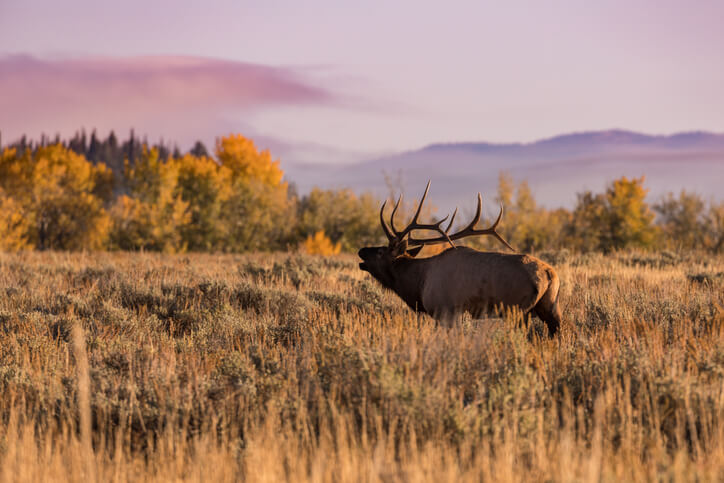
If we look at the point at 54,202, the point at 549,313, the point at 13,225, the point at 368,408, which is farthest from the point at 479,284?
the point at 54,202

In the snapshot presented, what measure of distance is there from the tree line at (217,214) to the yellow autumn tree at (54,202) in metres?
0.08

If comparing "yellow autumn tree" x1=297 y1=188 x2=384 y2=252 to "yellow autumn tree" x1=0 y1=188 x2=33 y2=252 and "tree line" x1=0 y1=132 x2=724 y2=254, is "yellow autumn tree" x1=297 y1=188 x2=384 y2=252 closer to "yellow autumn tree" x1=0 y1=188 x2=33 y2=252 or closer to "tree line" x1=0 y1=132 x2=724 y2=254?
"tree line" x1=0 y1=132 x2=724 y2=254

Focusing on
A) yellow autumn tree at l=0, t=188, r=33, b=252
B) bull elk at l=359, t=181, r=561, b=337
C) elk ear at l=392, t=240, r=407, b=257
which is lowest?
yellow autumn tree at l=0, t=188, r=33, b=252

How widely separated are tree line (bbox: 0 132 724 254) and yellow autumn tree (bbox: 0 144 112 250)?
8 cm

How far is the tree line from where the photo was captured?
4903cm

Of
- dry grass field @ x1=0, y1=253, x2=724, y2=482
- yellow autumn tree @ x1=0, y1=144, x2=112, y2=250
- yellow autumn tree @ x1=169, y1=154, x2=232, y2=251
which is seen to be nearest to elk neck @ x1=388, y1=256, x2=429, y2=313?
dry grass field @ x1=0, y1=253, x2=724, y2=482

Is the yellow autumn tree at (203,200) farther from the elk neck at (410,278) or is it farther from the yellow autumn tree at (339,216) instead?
the elk neck at (410,278)

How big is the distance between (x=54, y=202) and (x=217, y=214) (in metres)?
12.6

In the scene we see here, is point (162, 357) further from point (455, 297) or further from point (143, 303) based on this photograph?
point (143, 303)

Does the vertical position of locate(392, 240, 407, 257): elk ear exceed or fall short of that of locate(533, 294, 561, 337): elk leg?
it exceeds it

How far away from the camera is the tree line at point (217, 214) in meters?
49.0

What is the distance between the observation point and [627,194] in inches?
2117

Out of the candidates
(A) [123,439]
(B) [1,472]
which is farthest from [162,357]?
(B) [1,472]

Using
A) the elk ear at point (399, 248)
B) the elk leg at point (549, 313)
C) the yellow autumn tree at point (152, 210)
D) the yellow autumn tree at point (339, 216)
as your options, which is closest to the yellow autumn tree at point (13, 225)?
the yellow autumn tree at point (152, 210)
